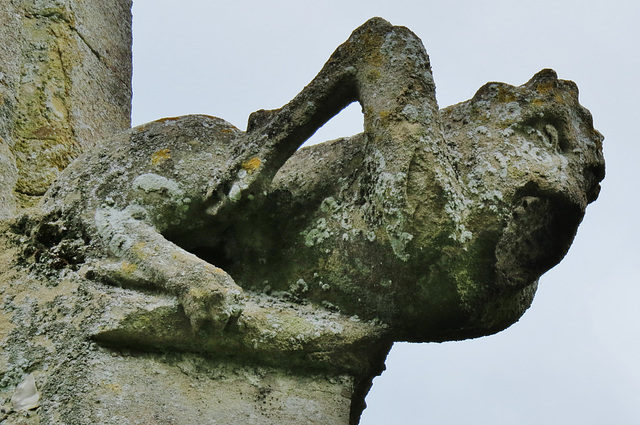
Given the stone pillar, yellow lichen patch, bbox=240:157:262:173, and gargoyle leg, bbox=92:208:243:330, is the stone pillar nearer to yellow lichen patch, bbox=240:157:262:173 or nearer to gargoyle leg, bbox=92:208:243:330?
gargoyle leg, bbox=92:208:243:330

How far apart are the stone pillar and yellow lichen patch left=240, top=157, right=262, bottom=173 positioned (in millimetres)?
914

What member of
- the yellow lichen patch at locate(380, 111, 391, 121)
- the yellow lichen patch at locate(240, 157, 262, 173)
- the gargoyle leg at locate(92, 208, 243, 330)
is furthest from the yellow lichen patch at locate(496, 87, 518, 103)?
the gargoyle leg at locate(92, 208, 243, 330)

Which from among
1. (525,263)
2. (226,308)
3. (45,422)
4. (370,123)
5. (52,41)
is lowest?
(45,422)

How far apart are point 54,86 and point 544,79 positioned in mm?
1753

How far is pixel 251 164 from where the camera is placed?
10.9 ft

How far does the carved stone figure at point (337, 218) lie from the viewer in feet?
10.2

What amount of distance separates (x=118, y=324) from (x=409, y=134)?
923 millimetres

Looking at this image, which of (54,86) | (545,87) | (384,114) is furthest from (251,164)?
(54,86)

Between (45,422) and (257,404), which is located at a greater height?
(257,404)

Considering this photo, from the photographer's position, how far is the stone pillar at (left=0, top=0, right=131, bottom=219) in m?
3.93

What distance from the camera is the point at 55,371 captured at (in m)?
2.92

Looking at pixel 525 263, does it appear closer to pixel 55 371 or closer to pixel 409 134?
pixel 409 134

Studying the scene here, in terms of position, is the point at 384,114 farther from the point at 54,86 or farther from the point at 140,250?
the point at 54,86

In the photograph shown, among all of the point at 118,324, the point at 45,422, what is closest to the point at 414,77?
the point at 118,324
